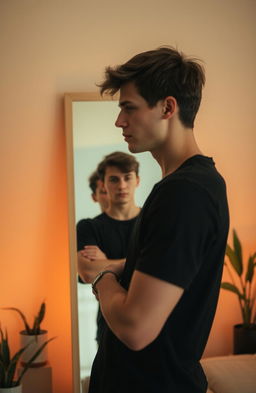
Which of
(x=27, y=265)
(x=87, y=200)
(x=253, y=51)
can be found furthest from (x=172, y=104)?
(x=253, y=51)

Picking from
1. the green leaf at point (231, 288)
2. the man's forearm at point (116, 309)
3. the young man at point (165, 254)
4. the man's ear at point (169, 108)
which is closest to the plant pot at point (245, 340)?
the green leaf at point (231, 288)

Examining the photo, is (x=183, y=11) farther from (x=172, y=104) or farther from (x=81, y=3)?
(x=172, y=104)

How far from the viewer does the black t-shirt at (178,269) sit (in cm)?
107

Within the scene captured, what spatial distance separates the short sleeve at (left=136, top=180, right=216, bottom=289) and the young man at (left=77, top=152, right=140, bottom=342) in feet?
7.53

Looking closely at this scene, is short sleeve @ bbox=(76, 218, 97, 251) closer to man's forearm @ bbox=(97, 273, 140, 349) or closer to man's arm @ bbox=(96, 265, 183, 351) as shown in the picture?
man's forearm @ bbox=(97, 273, 140, 349)

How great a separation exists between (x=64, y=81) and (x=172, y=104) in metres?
2.28

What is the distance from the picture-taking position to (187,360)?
1.22 meters

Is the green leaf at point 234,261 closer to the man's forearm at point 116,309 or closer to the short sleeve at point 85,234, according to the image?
the short sleeve at point 85,234

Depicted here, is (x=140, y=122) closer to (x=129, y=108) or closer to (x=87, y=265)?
(x=129, y=108)

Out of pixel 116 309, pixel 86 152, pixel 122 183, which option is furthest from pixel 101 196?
pixel 116 309

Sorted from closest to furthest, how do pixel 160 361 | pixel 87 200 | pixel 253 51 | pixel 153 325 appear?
pixel 153 325
pixel 160 361
pixel 87 200
pixel 253 51

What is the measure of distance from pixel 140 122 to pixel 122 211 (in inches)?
85.4

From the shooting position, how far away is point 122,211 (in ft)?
11.3

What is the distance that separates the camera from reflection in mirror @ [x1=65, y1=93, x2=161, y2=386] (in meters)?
3.39
